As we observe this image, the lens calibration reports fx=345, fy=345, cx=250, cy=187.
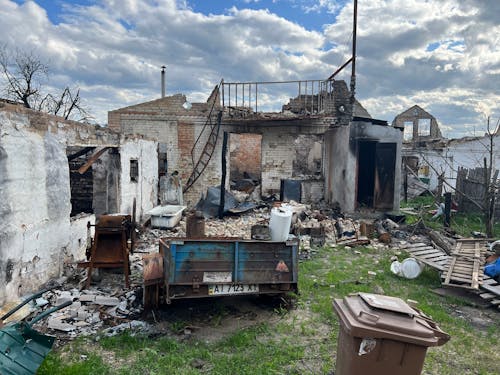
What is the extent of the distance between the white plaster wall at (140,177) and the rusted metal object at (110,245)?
3169 mm

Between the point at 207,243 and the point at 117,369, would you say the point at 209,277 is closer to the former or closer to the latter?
the point at 207,243

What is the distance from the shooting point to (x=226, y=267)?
5125 millimetres

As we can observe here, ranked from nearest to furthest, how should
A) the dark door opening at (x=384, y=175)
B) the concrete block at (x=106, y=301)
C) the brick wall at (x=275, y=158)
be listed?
the concrete block at (x=106, y=301) → the dark door opening at (x=384, y=175) → the brick wall at (x=275, y=158)

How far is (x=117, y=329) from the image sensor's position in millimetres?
4793

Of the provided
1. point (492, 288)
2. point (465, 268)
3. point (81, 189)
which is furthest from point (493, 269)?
point (81, 189)

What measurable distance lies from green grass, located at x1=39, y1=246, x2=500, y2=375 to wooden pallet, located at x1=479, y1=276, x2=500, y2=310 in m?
0.53

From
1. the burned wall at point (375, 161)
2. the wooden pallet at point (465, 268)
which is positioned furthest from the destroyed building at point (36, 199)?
the burned wall at point (375, 161)

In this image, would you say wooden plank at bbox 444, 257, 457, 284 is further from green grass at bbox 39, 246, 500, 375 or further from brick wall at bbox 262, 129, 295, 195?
brick wall at bbox 262, 129, 295, 195

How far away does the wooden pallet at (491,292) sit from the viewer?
5.82 metres

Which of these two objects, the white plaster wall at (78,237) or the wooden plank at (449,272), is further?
the white plaster wall at (78,237)

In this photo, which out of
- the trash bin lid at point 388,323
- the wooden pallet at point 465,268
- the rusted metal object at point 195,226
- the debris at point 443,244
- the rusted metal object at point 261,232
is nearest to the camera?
the trash bin lid at point 388,323

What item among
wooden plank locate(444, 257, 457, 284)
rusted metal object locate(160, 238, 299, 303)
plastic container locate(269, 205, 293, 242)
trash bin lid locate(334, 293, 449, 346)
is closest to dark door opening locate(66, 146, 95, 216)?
plastic container locate(269, 205, 293, 242)

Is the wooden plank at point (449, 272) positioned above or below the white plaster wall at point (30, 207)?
below

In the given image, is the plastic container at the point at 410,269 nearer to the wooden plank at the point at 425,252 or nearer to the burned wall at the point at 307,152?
the wooden plank at the point at 425,252
